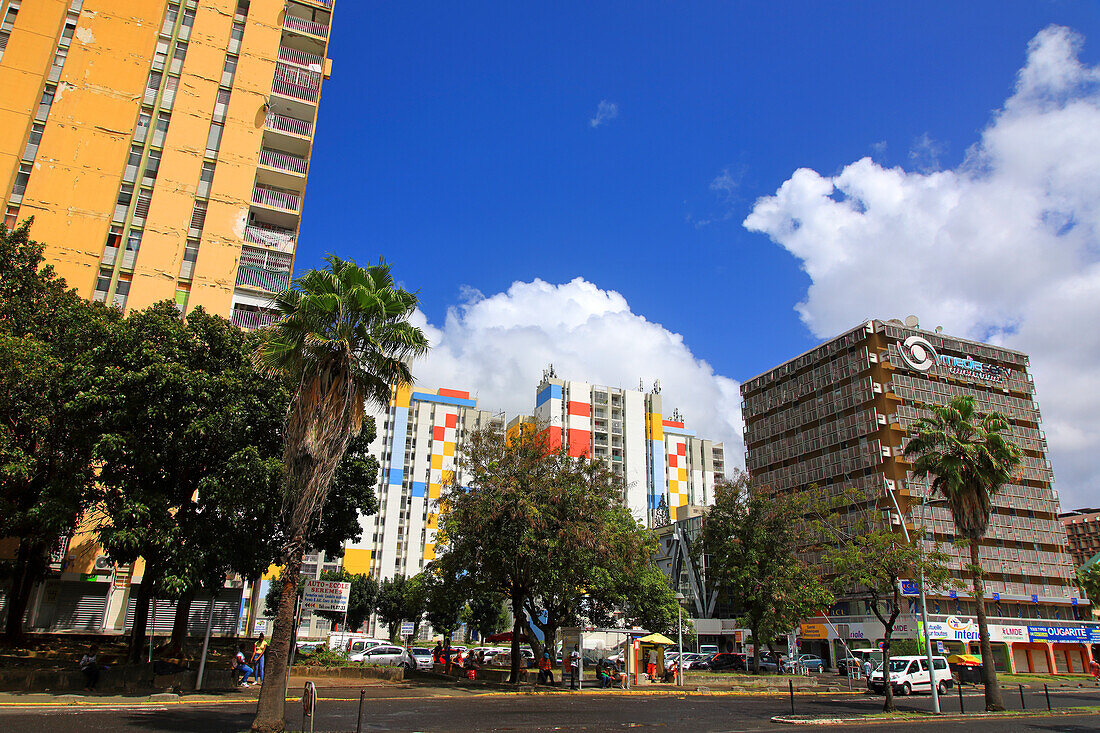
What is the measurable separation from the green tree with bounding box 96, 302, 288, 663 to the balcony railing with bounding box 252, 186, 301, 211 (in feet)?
74.4

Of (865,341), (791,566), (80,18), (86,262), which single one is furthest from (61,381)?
(865,341)

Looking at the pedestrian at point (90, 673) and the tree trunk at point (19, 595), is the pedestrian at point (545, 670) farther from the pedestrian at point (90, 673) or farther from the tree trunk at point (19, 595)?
the tree trunk at point (19, 595)

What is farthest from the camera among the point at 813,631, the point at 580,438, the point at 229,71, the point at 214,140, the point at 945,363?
the point at 580,438

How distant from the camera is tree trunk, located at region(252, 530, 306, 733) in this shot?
46.9 ft

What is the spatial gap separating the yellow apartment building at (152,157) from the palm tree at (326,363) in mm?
27049

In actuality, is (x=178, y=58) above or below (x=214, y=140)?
above

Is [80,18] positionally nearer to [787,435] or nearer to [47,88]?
[47,88]

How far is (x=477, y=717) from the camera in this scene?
1994 centimetres

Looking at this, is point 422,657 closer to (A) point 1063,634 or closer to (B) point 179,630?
(B) point 179,630

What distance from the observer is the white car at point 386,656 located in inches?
1598

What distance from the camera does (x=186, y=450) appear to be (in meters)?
23.8

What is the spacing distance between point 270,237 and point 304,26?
1734 cm

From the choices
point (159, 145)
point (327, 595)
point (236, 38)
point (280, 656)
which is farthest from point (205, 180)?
point (280, 656)

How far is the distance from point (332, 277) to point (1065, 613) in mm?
77961
